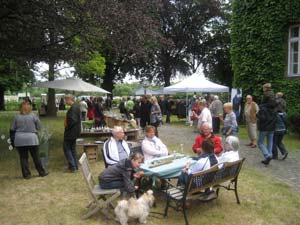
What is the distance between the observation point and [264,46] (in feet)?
53.3

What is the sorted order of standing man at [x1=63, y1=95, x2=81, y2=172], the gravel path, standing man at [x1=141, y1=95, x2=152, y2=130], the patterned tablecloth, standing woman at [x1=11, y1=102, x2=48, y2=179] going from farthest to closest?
1. standing man at [x1=141, y1=95, x2=152, y2=130]
2. standing man at [x1=63, y1=95, x2=81, y2=172]
3. the gravel path
4. standing woman at [x1=11, y1=102, x2=48, y2=179]
5. the patterned tablecloth

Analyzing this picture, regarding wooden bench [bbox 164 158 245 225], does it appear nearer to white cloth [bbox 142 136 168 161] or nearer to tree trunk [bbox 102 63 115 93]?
white cloth [bbox 142 136 168 161]

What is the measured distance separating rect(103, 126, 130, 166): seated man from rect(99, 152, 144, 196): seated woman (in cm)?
71

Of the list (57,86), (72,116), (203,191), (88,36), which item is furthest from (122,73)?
(203,191)

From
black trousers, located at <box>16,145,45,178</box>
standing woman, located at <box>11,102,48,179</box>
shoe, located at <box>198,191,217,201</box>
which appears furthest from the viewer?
black trousers, located at <box>16,145,45,178</box>

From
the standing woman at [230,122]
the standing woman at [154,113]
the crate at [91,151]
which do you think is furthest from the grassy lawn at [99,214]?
the standing woman at [154,113]

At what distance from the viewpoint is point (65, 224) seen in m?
5.32

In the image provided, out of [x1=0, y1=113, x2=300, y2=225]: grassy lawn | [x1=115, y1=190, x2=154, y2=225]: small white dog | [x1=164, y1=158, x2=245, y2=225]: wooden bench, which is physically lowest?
[x1=0, y1=113, x2=300, y2=225]: grassy lawn

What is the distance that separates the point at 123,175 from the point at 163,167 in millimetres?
760

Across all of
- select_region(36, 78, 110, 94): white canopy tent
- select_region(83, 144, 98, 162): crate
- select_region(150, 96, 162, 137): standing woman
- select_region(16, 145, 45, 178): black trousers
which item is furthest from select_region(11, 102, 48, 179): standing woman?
select_region(36, 78, 110, 94): white canopy tent

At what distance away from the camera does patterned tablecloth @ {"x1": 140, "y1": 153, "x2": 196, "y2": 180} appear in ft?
18.8

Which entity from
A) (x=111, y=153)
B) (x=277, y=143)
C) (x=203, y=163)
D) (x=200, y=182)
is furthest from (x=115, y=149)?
Result: (x=277, y=143)

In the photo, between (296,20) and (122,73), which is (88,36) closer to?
(296,20)

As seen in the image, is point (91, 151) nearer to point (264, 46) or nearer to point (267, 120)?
point (267, 120)
